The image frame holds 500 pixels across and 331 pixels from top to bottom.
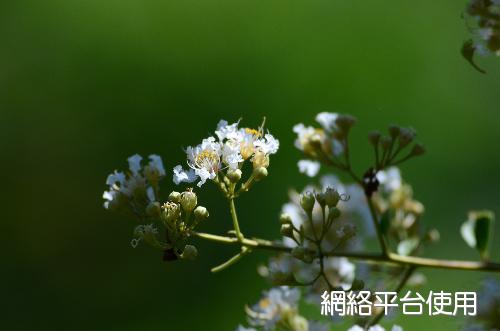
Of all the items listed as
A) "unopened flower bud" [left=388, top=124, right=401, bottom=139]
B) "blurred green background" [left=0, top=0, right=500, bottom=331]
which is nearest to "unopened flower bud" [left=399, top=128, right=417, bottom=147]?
"unopened flower bud" [left=388, top=124, right=401, bottom=139]

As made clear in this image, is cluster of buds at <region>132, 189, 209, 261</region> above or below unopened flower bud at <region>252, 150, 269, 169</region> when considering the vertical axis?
below

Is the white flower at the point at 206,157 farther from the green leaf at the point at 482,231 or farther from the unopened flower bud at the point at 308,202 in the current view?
the green leaf at the point at 482,231

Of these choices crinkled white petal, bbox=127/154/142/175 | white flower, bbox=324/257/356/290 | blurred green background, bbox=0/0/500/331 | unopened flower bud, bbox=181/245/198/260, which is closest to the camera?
unopened flower bud, bbox=181/245/198/260

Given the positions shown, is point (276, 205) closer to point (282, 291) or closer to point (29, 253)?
point (29, 253)

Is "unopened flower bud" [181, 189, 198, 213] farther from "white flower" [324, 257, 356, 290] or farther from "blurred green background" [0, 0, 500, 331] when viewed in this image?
"blurred green background" [0, 0, 500, 331]

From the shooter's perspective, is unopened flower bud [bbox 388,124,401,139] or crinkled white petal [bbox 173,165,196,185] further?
unopened flower bud [bbox 388,124,401,139]

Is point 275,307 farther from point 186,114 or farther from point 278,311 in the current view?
point 186,114

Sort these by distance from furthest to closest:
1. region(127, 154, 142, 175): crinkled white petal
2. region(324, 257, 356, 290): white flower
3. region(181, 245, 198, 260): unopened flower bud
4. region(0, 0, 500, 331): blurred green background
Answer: region(0, 0, 500, 331): blurred green background < region(324, 257, 356, 290): white flower < region(127, 154, 142, 175): crinkled white petal < region(181, 245, 198, 260): unopened flower bud
